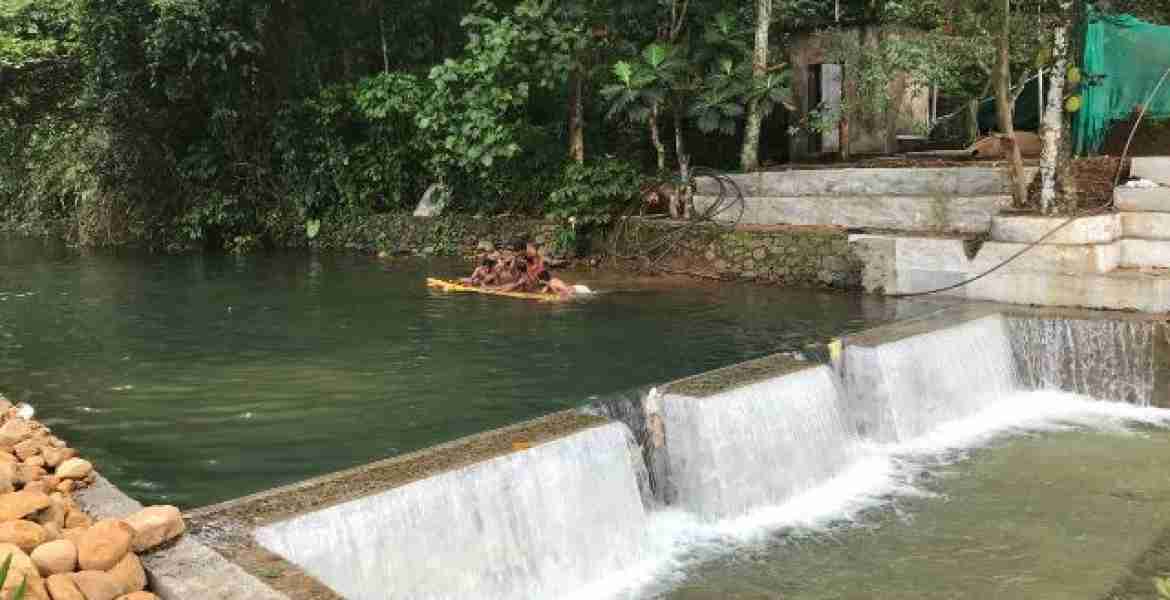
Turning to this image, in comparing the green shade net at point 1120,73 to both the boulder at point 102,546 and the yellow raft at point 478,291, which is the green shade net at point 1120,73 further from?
the boulder at point 102,546

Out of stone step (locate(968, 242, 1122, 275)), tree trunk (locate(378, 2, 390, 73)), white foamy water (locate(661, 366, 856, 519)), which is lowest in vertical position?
white foamy water (locate(661, 366, 856, 519))

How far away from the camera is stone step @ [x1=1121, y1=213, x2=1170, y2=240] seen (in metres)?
11.6

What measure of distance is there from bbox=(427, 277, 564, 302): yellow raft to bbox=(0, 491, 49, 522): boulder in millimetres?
9714

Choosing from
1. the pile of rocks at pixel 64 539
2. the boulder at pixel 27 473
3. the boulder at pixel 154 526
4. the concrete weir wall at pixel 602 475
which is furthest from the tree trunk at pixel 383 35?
the boulder at pixel 154 526

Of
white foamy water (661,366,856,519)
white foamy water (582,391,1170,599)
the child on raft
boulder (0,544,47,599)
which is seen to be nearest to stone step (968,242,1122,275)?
white foamy water (582,391,1170,599)

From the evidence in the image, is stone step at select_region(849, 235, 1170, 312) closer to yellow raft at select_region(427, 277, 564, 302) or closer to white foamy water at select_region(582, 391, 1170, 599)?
white foamy water at select_region(582, 391, 1170, 599)

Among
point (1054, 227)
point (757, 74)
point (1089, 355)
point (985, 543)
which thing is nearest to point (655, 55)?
point (757, 74)

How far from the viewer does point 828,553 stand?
6.65m

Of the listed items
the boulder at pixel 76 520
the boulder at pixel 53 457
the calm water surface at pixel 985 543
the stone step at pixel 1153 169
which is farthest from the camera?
the stone step at pixel 1153 169

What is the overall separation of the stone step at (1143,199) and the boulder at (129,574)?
1154 centimetres

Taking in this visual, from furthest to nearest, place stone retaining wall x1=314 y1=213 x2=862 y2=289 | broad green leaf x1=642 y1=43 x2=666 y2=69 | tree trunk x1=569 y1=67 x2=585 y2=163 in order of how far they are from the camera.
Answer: tree trunk x1=569 y1=67 x2=585 y2=163
broad green leaf x1=642 y1=43 x2=666 y2=69
stone retaining wall x1=314 y1=213 x2=862 y2=289

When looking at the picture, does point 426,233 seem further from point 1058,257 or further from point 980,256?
point 1058,257

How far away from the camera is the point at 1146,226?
1173 cm

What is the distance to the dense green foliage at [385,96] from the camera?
16578 mm
